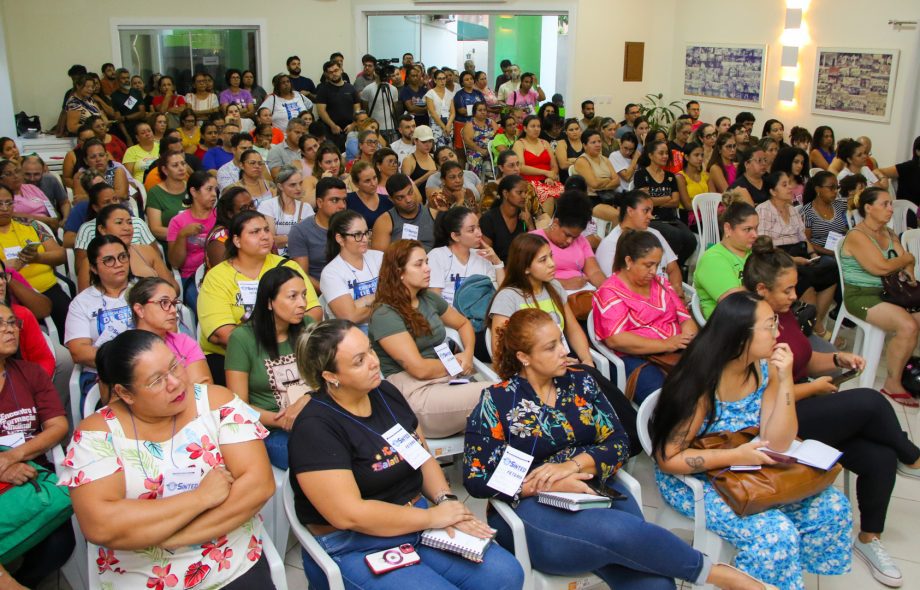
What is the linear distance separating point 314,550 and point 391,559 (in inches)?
8.8

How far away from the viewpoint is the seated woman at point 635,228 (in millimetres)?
4746

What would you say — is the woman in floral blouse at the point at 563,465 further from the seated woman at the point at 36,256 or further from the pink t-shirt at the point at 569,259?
the seated woman at the point at 36,256

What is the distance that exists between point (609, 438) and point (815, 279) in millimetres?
3278

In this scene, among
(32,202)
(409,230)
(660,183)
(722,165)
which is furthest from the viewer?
(722,165)

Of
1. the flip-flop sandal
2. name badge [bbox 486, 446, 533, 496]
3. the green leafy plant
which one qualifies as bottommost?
the flip-flop sandal

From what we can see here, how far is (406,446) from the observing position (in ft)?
8.21

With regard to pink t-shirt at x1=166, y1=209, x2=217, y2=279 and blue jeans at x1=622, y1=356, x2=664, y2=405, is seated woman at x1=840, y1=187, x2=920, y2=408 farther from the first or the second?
pink t-shirt at x1=166, y1=209, x2=217, y2=279

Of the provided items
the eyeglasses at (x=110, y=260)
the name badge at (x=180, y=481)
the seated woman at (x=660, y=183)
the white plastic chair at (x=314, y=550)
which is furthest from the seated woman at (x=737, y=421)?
the seated woman at (x=660, y=183)

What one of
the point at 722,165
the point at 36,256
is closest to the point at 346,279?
the point at 36,256

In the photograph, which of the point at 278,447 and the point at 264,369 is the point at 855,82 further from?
the point at 278,447

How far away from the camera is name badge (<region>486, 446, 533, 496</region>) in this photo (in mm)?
2576

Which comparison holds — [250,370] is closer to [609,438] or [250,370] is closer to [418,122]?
[609,438]

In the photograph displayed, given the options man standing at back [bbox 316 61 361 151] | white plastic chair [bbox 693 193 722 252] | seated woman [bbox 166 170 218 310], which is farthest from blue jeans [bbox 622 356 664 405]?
man standing at back [bbox 316 61 361 151]

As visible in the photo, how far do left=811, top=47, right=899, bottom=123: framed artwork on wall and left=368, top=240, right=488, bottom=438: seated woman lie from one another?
6.37m
